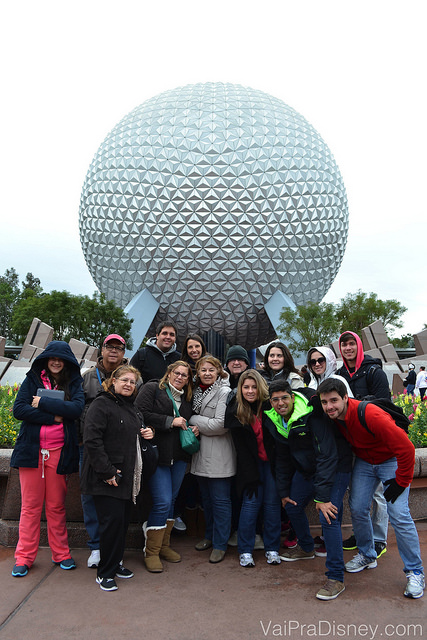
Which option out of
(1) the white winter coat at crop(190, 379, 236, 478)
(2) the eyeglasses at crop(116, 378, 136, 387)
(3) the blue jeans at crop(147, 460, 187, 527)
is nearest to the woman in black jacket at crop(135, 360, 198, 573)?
(3) the blue jeans at crop(147, 460, 187, 527)

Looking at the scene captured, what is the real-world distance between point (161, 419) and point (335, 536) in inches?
71.3

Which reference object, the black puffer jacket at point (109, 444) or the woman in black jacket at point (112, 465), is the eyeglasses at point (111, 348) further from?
the black puffer jacket at point (109, 444)

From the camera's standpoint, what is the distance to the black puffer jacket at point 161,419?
181 inches

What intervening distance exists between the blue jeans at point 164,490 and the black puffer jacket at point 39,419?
0.75 metres

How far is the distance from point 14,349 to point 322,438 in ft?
148

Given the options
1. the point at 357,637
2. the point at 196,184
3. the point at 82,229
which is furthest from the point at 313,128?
the point at 357,637

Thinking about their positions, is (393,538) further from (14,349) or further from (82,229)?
(14,349)

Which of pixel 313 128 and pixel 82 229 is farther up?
pixel 313 128

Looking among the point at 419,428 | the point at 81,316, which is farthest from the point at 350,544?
the point at 81,316

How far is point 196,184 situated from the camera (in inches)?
909

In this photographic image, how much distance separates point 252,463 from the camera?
Result: 15.2 ft

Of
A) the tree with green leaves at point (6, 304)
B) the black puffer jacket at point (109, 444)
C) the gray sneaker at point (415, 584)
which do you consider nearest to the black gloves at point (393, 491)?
the gray sneaker at point (415, 584)

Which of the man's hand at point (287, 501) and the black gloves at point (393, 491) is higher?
the black gloves at point (393, 491)

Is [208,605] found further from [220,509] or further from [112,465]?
[112,465]
